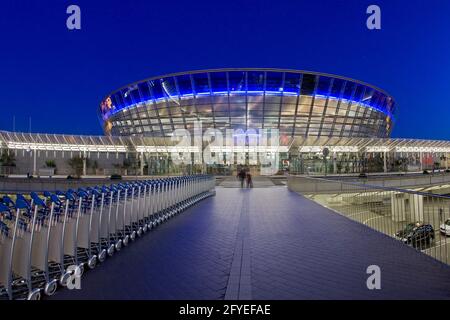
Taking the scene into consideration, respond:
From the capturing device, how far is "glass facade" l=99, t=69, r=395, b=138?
5406 centimetres

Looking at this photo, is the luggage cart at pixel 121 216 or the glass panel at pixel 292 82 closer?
the luggage cart at pixel 121 216

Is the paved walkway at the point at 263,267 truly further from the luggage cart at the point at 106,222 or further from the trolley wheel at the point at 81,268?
the luggage cart at the point at 106,222

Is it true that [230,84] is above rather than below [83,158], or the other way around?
above

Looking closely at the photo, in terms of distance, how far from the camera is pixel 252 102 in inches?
2151

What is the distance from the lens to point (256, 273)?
20.2 ft

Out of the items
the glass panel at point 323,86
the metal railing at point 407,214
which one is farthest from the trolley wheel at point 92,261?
the glass panel at point 323,86

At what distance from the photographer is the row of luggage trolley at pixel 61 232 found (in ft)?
15.6

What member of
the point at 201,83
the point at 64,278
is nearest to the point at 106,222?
the point at 64,278

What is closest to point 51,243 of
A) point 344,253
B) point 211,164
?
point 344,253

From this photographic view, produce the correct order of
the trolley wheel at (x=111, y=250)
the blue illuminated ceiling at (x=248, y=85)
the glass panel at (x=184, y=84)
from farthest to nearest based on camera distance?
the glass panel at (x=184, y=84)
the blue illuminated ceiling at (x=248, y=85)
the trolley wheel at (x=111, y=250)

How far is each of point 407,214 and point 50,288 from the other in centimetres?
741

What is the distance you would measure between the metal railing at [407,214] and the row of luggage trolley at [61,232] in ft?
18.6
